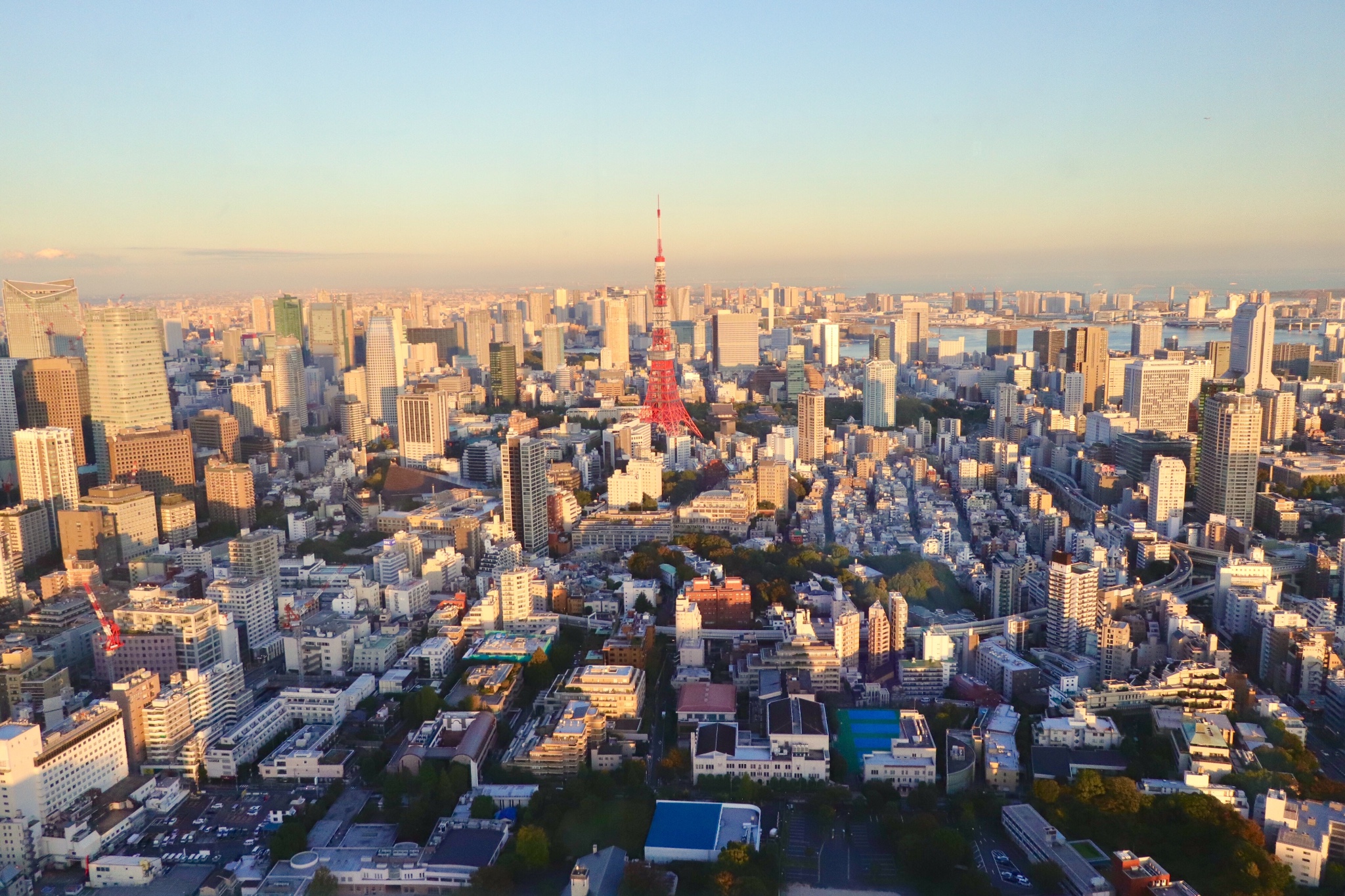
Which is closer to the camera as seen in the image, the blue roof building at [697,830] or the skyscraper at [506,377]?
the blue roof building at [697,830]

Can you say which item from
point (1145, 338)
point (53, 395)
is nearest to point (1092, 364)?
point (1145, 338)

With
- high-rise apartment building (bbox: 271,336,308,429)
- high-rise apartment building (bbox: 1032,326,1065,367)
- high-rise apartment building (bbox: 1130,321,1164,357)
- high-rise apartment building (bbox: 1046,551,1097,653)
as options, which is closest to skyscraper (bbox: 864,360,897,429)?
high-rise apartment building (bbox: 1032,326,1065,367)

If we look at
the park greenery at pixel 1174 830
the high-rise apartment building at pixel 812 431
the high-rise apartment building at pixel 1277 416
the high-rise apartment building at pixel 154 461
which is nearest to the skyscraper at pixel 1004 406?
the high-rise apartment building at pixel 812 431

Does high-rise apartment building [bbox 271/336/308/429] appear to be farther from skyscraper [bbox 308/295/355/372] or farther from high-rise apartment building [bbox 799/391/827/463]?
high-rise apartment building [bbox 799/391/827/463]

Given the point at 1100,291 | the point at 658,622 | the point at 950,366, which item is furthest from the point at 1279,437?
the point at 658,622

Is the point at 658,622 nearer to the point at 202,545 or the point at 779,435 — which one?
the point at 202,545

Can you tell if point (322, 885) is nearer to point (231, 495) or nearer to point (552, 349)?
point (231, 495)

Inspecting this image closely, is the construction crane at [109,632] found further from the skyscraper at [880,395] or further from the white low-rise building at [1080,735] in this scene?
the skyscraper at [880,395]
